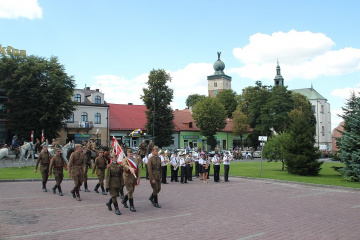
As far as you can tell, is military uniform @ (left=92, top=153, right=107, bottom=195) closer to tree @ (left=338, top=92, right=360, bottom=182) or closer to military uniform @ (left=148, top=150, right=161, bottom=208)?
military uniform @ (left=148, top=150, right=161, bottom=208)

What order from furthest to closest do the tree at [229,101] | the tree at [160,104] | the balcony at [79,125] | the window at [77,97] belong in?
the tree at [229,101]
the window at [77,97]
the tree at [160,104]
the balcony at [79,125]

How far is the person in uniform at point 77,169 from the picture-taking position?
12.1 meters

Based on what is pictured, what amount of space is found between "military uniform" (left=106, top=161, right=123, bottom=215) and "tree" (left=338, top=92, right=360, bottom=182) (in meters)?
14.6

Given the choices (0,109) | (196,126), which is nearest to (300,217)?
(0,109)

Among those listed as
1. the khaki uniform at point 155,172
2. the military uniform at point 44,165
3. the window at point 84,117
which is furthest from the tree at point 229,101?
the khaki uniform at point 155,172

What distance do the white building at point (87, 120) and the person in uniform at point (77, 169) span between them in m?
36.7

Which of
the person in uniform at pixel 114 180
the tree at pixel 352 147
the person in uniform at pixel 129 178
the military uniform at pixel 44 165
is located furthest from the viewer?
the tree at pixel 352 147

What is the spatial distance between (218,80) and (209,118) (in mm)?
70731

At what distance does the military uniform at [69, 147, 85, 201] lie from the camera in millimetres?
12117

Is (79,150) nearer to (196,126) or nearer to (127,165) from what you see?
(127,165)

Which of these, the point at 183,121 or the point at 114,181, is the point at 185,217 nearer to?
the point at 114,181

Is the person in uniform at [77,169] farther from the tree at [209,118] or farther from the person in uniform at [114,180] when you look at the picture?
the tree at [209,118]

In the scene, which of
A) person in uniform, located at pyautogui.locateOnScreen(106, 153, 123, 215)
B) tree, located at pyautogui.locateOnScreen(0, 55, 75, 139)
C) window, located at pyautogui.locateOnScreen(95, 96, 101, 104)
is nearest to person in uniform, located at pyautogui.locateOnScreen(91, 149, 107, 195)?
person in uniform, located at pyautogui.locateOnScreen(106, 153, 123, 215)

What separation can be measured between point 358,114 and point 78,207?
665 inches
